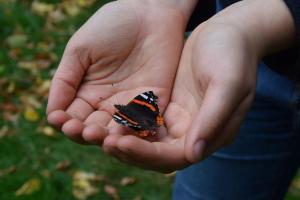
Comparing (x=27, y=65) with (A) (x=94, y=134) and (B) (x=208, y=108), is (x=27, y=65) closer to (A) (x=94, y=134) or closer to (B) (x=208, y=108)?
(A) (x=94, y=134)

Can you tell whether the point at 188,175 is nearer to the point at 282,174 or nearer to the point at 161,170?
the point at 282,174

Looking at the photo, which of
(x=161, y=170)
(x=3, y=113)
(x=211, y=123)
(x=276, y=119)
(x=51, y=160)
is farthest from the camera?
(x=3, y=113)

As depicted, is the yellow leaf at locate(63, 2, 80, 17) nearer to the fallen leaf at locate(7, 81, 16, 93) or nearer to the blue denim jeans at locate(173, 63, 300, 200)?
the fallen leaf at locate(7, 81, 16, 93)

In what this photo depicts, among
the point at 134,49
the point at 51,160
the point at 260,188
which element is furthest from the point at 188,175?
the point at 51,160

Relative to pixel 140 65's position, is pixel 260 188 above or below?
below

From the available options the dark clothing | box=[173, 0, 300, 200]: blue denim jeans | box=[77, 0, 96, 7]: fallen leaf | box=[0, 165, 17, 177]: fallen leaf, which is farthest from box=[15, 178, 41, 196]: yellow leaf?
box=[77, 0, 96, 7]: fallen leaf

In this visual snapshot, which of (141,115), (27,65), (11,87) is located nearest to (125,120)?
(141,115)

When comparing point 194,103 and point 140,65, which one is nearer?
point 194,103
